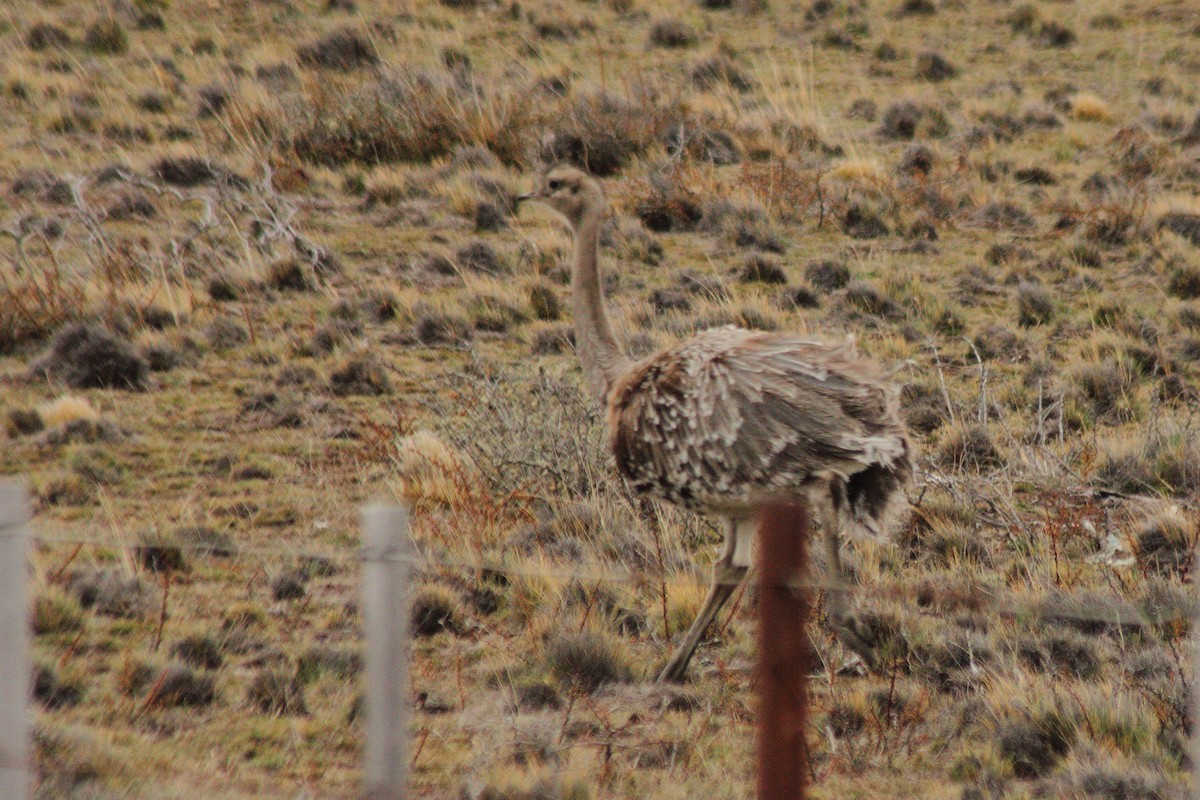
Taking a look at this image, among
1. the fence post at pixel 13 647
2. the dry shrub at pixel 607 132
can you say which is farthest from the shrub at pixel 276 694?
the dry shrub at pixel 607 132

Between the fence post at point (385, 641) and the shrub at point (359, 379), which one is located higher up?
the fence post at point (385, 641)

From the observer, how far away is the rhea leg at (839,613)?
4.71m

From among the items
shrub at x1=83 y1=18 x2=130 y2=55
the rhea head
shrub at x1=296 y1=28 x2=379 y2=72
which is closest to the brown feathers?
the rhea head

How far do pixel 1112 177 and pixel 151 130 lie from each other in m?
8.96

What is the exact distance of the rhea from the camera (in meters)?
4.69

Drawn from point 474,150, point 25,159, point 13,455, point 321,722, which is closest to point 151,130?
point 25,159

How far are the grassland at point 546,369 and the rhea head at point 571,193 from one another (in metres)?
1.00

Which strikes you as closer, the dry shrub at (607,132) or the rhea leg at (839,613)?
the rhea leg at (839,613)

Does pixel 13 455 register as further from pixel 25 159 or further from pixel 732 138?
pixel 732 138

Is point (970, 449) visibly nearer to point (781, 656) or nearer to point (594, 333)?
point (594, 333)

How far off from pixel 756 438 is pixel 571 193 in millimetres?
1781

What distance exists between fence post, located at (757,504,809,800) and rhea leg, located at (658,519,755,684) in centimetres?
239

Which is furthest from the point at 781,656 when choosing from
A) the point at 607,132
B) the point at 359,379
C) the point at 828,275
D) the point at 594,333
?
the point at 607,132

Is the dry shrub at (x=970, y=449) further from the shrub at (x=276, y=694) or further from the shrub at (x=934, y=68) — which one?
the shrub at (x=934, y=68)
